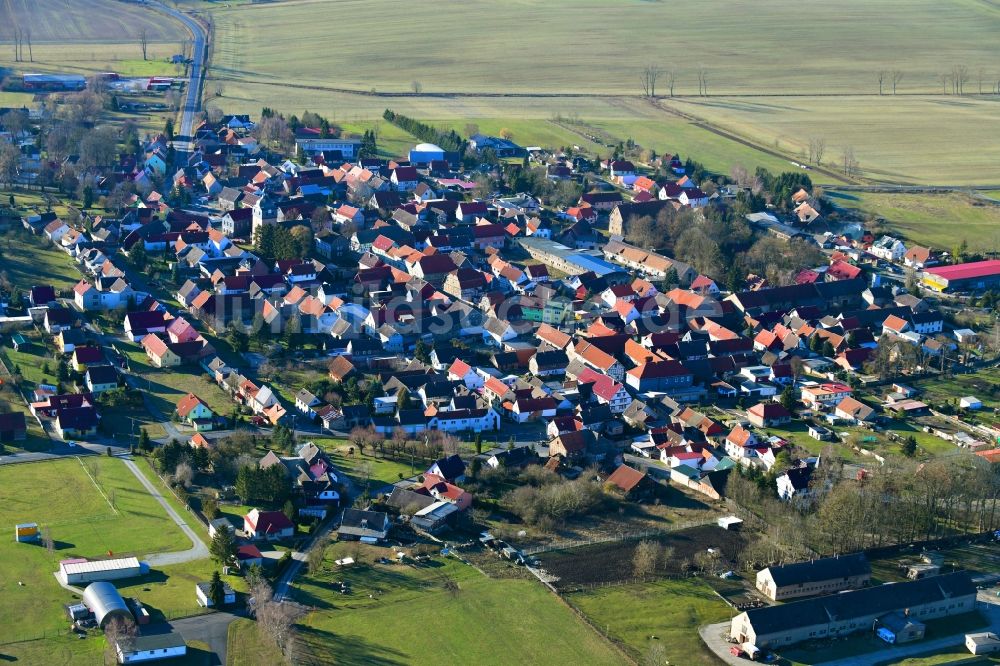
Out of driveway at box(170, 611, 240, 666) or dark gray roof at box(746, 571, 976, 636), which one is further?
dark gray roof at box(746, 571, 976, 636)

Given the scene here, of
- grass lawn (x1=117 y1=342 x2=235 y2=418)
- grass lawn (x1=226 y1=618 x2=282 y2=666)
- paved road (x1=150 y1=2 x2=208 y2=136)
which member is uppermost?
paved road (x1=150 y1=2 x2=208 y2=136)

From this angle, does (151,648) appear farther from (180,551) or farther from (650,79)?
(650,79)

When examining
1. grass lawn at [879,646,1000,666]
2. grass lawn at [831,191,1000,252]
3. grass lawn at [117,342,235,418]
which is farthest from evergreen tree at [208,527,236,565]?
grass lawn at [831,191,1000,252]

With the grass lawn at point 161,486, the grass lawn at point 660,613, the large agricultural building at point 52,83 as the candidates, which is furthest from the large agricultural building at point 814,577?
the large agricultural building at point 52,83

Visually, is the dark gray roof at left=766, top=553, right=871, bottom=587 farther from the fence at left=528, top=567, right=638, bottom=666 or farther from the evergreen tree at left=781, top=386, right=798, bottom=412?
the evergreen tree at left=781, top=386, right=798, bottom=412

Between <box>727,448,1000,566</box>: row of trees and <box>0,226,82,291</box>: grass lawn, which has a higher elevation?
<box>0,226,82,291</box>: grass lawn
